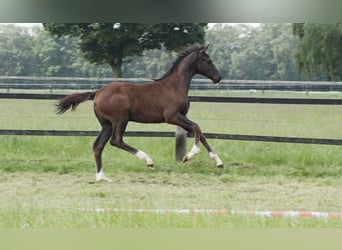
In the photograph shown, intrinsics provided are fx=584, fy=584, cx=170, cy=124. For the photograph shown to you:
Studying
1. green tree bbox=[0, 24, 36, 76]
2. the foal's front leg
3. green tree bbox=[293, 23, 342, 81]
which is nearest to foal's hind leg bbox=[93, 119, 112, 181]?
the foal's front leg

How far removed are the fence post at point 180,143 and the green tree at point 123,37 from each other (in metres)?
0.83

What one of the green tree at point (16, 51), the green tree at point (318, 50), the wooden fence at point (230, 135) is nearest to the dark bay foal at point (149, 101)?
the wooden fence at point (230, 135)

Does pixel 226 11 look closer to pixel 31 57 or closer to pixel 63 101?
pixel 63 101

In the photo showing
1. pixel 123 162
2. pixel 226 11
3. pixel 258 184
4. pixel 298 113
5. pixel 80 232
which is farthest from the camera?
pixel 298 113

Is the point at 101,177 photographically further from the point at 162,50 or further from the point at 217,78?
the point at 162,50

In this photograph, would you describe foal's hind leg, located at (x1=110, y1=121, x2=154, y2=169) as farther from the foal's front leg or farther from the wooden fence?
the wooden fence

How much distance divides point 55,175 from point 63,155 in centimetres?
83

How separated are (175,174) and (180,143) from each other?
62 cm

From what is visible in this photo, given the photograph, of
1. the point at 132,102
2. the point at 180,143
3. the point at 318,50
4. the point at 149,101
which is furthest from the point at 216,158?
the point at 318,50

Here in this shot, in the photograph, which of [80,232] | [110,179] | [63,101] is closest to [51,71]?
[63,101]

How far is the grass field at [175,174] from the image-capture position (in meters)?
3.05

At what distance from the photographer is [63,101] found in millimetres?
4977

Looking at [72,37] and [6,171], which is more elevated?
[72,37]

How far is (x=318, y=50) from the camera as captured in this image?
626 cm
